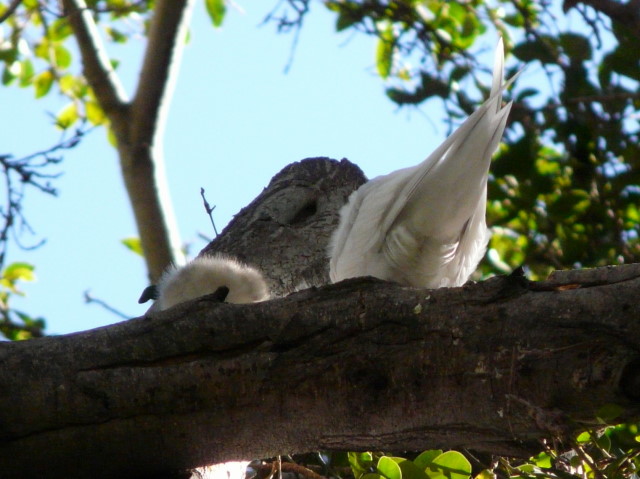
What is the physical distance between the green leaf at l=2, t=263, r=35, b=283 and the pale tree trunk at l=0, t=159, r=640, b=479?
152 inches

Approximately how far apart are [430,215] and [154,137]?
2357 mm

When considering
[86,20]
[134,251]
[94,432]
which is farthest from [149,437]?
[86,20]

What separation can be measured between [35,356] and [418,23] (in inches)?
177

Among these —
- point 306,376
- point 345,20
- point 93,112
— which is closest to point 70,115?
point 93,112

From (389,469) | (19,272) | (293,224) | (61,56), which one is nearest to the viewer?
(389,469)

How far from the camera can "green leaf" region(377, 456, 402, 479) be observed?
2.11 meters

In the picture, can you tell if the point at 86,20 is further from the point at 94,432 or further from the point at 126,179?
the point at 94,432

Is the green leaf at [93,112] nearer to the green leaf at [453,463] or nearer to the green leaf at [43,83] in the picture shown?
the green leaf at [43,83]

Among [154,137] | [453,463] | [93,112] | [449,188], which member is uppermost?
[93,112]

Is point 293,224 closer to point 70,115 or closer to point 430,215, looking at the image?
point 430,215

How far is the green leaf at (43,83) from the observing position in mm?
6516

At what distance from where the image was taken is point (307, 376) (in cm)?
197

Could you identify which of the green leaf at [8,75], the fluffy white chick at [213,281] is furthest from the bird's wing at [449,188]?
the green leaf at [8,75]

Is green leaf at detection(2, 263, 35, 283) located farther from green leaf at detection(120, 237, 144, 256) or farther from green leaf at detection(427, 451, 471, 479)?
green leaf at detection(427, 451, 471, 479)
